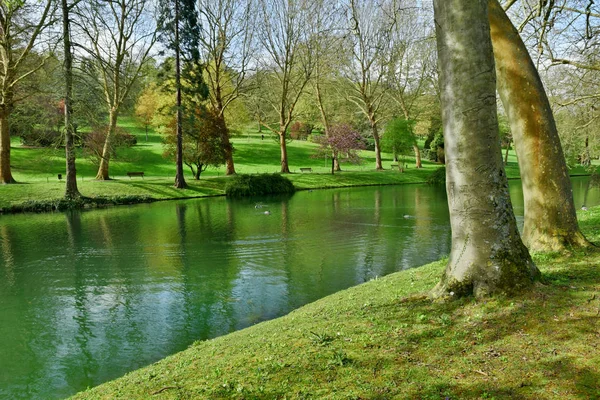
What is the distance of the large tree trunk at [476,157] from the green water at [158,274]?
5042mm

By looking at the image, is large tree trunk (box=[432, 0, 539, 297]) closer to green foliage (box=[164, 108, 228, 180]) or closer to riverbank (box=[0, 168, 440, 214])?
riverbank (box=[0, 168, 440, 214])

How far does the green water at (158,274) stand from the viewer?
7.55 meters

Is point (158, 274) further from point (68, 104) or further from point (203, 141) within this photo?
point (203, 141)

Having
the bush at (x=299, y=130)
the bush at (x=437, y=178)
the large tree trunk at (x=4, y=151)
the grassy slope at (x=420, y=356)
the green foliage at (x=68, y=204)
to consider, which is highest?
the bush at (x=299, y=130)

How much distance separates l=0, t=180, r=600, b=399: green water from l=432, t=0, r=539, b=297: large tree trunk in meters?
5.04

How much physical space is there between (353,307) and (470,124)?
3.14 metres

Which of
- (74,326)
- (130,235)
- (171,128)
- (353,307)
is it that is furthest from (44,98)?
(353,307)

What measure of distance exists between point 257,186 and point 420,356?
103 feet

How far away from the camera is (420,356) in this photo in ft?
14.0

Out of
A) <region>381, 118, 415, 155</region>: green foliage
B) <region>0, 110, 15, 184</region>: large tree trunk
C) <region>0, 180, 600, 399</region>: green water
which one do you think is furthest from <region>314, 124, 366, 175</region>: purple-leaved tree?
<region>0, 110, 15, 184</region>: large tree trunk

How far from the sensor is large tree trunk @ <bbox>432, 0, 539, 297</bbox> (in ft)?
16.7

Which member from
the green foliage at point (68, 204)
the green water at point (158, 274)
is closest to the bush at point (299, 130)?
the green foliage at point (68, 204)

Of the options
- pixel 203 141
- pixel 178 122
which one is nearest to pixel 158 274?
pixel 178 122

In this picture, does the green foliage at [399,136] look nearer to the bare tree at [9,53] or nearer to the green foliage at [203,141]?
the green foliage at [203,141]
